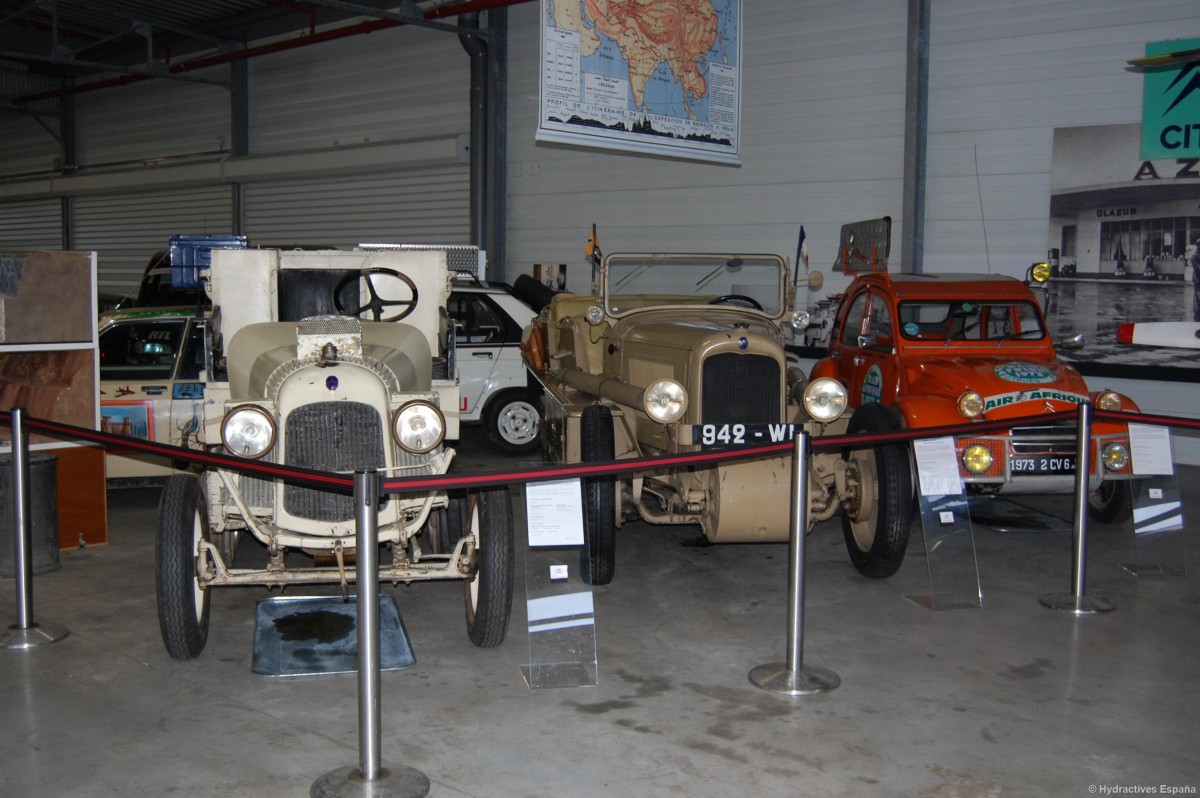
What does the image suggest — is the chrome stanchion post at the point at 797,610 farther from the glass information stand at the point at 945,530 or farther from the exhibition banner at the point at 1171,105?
the exhibition banner at the point at 1171,105

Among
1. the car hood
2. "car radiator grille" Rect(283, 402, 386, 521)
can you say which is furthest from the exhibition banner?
"car radiator grille" Rect(283, 402, 386, 521)

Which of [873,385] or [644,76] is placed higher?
[644,76]

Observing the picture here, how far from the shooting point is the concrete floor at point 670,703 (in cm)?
384

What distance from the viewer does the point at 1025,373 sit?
7262 mm

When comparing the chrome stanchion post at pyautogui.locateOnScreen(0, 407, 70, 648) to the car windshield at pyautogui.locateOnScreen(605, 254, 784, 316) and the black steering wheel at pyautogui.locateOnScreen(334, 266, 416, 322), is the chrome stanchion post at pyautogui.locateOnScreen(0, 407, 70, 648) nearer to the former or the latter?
the black steering wheel at pyautogui.locateOnScreen(334, 266, 416, 322)

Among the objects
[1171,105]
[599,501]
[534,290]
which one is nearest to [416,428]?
[599,501]

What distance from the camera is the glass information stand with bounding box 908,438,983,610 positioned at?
5.86 m

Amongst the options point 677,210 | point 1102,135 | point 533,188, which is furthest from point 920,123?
point 533,188

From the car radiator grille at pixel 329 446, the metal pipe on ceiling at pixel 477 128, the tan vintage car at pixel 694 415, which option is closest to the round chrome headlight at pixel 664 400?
the tan vintage car at pixel 694 415

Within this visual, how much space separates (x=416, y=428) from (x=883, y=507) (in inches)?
106

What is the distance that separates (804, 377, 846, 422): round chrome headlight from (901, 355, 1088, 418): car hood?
4.30ft

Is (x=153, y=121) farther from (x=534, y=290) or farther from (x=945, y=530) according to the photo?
(x=945, y=530)

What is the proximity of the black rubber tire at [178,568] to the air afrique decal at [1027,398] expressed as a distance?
4.80 m

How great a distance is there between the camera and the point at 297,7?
16.0m
